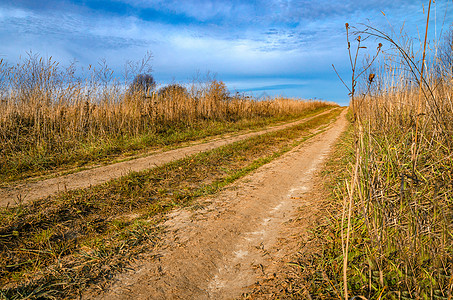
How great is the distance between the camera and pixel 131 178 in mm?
4684

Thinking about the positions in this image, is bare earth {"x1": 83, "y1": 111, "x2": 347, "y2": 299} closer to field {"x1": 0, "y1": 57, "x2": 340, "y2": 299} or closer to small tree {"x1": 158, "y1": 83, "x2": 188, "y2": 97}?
field {"x1": 0, "y1": 57, "x2": 340, "y2": 299}

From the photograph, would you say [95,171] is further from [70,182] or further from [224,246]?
[224,246]

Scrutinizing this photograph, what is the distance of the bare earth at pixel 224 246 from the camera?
204 cm

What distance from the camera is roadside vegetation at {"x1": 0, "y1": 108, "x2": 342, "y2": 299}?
7.17 ft

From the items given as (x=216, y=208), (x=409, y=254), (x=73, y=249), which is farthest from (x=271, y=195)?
(x=73, y=249)

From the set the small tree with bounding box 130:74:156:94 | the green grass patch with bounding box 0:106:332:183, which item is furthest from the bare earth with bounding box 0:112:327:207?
the small tree with bounding box 130:74:156:94

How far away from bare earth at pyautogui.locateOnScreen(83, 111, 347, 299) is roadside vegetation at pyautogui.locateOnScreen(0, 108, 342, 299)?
0.23 metres

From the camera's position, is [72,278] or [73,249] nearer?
[72,278]

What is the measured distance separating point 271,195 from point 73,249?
2683mm

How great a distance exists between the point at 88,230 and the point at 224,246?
1.68m

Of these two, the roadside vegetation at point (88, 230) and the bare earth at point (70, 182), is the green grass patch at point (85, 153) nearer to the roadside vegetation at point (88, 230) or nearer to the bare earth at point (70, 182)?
the bare earth at point (70, 182)

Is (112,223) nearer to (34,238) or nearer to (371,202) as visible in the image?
(34,238)

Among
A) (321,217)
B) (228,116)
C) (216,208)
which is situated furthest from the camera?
(228,116)

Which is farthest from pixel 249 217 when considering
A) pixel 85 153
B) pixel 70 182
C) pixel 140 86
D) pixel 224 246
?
pixel 140 86
